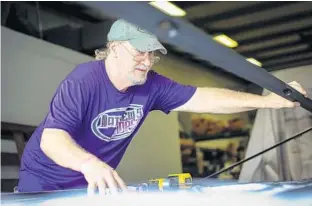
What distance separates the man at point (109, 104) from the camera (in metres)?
0.65

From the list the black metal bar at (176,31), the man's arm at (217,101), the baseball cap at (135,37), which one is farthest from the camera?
the man's arm at (217,101)

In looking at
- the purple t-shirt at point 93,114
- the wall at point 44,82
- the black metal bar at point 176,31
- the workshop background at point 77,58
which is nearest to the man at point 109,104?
the purple t-shirt at point 93,114

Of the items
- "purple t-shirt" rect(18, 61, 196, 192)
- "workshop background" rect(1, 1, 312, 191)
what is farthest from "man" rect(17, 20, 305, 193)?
"workshop background" rect(1, 1, 312, 191)

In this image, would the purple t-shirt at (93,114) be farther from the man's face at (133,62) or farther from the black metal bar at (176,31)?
the black metal bar at (176,31)

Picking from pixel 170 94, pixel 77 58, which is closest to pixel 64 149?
pixel 170 94

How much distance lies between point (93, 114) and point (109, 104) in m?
0.04

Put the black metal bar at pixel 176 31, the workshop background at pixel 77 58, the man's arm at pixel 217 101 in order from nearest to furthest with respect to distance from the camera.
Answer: the black metal bar at pixel 176 31
the man's arm at pixel 217 101
the workshop background at pixel 77 58

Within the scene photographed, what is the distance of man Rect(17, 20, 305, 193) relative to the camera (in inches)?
25.5

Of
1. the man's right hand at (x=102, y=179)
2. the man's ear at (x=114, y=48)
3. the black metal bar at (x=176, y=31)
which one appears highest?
the man's ear at (x=114, y=48)

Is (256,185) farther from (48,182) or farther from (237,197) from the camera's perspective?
(48,182)

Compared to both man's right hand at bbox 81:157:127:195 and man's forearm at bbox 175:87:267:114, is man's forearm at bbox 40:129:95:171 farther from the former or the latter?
man's forearm at bbox 175:87:267:114

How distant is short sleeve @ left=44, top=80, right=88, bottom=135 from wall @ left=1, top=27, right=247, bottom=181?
2.63ft

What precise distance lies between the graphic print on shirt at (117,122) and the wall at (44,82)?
672 mm

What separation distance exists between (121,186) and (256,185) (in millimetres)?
235
